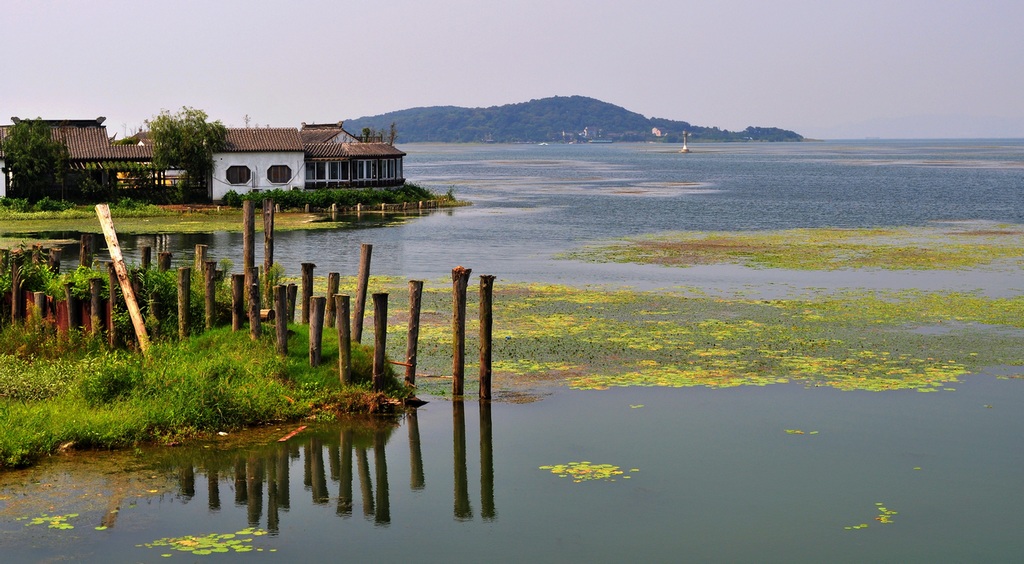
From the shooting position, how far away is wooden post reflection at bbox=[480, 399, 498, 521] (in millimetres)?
16031

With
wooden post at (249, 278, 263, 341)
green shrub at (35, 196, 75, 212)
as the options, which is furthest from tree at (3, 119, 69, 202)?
wooden post at (249, 278, 263, 341)

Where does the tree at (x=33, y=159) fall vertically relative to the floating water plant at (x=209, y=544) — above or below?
above

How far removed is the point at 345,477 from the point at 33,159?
5341cm

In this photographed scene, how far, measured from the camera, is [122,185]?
67.8 metres

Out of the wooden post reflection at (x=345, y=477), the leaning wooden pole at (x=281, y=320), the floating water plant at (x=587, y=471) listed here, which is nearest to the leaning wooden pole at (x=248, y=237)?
the leaning wooden pole at (x=281, y=320)

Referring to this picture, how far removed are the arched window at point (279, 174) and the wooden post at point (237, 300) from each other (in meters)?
51.7

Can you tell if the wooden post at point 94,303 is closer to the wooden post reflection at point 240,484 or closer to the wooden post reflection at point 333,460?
the wooden post reflection at point 240,484

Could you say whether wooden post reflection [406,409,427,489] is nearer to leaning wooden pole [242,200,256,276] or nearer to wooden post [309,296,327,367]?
wooden post [309,296,327,367]

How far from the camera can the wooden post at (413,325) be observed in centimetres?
1997

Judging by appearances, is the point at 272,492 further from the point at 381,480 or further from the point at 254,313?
the point at 254,313

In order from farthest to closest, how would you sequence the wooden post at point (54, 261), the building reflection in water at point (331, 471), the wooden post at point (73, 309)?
the wooden post at point (54, 261), the wooden post at point (73, 309), the building reflection in water at point (331, 471)

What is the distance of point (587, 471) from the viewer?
17.3 meters

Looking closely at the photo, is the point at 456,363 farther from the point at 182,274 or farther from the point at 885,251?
the point at 885,251

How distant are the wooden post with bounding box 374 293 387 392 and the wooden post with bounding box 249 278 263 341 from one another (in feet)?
6.70
